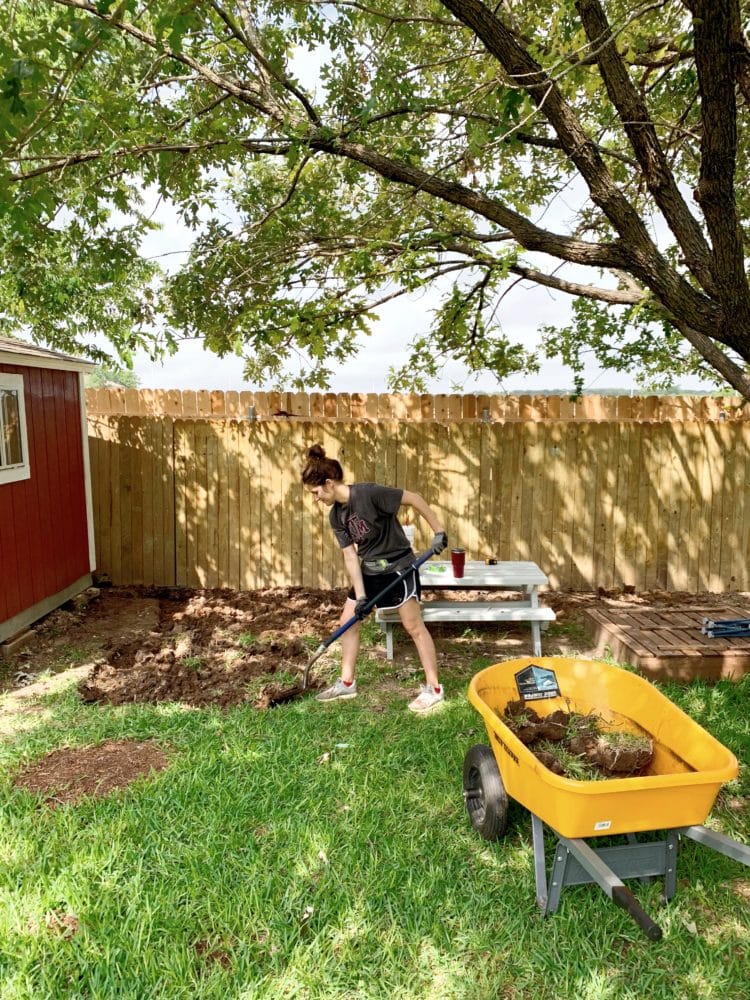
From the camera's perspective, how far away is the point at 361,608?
4.37 metres

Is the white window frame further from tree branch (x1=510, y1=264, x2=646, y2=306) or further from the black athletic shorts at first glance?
tree branch (x1=510, y1=264, x2=646, y2=306)

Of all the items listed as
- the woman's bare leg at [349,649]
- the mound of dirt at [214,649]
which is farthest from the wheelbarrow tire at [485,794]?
the mound of dirt at [214,649]

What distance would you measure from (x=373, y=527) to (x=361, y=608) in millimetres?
537

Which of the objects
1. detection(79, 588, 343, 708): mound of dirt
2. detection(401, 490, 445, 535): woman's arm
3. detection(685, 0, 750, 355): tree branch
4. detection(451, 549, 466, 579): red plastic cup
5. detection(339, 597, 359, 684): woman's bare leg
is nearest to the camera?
detection(685, 0, 750, 355): tree branch

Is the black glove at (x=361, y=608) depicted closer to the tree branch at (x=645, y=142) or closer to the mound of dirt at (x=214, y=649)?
the mound of dirt at (x=214, y=649)

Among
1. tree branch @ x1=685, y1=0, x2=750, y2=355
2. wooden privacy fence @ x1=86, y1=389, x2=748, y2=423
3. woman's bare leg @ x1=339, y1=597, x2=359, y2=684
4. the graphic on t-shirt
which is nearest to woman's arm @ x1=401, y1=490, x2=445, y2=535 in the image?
the graphic on t-shirt

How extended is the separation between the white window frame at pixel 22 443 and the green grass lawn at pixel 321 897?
9.16ft

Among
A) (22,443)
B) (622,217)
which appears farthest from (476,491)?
(22,443)

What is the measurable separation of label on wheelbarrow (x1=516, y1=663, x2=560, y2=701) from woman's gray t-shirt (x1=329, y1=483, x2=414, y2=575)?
50.9 inches

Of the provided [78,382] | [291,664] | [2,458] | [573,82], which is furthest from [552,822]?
[78,382]

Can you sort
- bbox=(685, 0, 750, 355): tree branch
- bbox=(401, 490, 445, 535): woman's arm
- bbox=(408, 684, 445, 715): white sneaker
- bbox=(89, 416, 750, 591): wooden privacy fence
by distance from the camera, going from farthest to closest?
bbox=(89, 416, 750, 591): wooden privacy fence → bbox=(408, 684, 445, 715): white sneaker → bbox=(401, 490, 445, 535): woman's arm → bbox=(685, 0, 750, 355): tree branch

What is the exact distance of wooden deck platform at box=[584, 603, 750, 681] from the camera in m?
4.83

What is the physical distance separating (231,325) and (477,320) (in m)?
2.58

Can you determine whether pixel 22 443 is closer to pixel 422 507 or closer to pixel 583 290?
pixel 422 507
